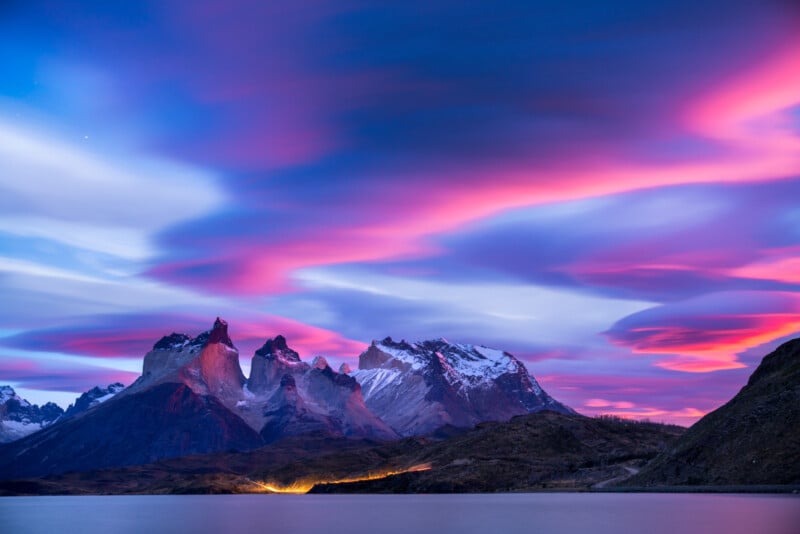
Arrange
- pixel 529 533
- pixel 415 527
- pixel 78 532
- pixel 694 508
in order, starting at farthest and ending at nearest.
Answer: pixel 694 508 < pixel 78 532 < pixel 415 527 < pixel 529 533

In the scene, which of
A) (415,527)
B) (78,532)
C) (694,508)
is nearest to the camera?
(415,527)

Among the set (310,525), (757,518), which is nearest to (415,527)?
(310,525)

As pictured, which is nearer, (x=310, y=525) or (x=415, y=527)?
(x=415, y=527)

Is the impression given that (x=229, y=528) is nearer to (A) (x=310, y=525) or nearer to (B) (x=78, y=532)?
(A) (x=310, y=525)

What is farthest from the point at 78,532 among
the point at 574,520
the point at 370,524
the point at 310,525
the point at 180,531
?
the point at 574,520

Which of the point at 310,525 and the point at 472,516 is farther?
the point at 472,516

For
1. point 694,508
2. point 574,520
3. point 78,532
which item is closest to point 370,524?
point 574,520

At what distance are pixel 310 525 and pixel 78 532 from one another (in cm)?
4115

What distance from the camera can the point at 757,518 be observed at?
13312cm

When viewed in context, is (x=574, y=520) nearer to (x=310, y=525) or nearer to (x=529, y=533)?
(x=529, y=533)

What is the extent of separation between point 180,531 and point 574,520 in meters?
67.3

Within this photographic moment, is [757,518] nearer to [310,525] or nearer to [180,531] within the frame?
[310,525]

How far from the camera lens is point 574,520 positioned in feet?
524

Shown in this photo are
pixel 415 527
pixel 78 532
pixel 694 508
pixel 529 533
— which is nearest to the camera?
pixel 529 533
